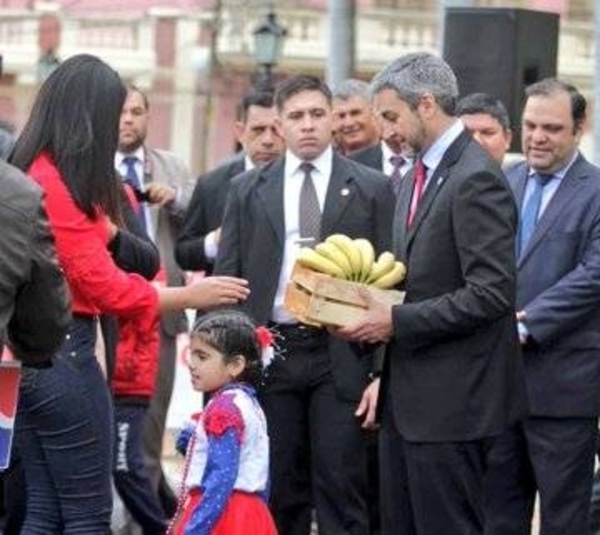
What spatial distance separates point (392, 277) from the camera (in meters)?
8.42

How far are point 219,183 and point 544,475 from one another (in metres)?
2.69

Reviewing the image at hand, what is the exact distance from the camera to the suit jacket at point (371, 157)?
11.6m

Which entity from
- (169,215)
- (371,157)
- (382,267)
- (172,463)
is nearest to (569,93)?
(382,267)

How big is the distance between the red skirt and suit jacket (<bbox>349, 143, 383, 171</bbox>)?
9.32 ft

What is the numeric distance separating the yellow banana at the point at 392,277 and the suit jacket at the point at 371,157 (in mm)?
3126

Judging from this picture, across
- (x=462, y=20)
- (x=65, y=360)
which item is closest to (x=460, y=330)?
(x=65, y=360)

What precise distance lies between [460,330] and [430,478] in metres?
0.55

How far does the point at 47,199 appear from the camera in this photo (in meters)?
8.62

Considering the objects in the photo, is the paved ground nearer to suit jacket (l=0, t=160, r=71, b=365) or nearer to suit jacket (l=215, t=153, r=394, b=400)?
suit jacket (l=215, t=153, r=394, b=400)

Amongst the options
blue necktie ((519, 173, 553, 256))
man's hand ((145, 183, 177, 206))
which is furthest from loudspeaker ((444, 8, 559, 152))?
blue necktie ((519, 173, 553, 256))

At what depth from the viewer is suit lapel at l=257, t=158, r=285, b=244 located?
10.0 meters

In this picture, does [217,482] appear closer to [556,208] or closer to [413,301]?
A: [413,301]

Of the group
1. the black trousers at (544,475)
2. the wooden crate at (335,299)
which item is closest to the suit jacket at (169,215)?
the black trousers at (544,475)

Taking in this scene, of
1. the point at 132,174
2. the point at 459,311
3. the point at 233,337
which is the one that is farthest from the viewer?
the point at 132,174
